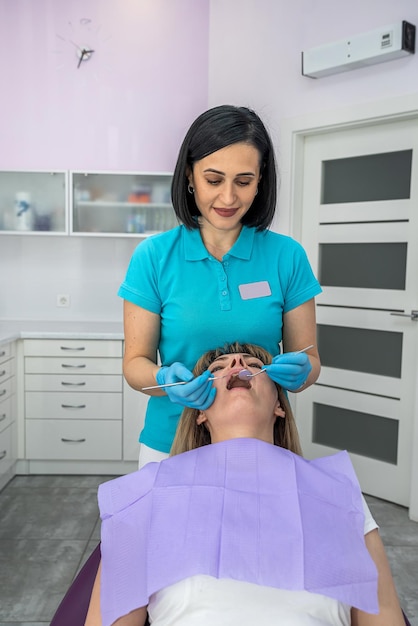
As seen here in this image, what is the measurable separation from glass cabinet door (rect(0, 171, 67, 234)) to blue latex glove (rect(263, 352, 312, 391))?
2.63 metres

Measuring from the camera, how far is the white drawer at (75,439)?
11.7 feet

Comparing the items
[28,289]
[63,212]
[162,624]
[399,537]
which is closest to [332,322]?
[399,537]

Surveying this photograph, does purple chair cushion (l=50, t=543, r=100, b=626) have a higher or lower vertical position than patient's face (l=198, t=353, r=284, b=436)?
lower

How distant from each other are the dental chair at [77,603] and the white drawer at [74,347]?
2.09 meters

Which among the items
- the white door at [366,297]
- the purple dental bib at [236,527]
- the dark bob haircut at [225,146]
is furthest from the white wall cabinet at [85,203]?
the purple dental bib at [236,527]

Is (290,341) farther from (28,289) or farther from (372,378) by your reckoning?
(28,289)

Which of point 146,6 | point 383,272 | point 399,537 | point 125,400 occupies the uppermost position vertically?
point 146,6

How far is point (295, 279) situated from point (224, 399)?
366 mm

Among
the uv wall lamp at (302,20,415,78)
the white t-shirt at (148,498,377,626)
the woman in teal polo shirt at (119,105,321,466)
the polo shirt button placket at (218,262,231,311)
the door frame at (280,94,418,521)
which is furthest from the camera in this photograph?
the door frame at (280,94,418,521)

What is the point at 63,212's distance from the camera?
3.75m

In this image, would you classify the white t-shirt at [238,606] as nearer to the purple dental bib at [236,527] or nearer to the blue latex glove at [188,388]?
the purple dental bib at [236,527]

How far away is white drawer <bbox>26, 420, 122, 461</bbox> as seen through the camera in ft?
11.7

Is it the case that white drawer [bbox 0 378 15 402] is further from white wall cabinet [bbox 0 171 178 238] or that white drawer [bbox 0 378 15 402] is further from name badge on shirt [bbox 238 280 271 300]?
name badge on shirt [bbox 238 280 271 300]

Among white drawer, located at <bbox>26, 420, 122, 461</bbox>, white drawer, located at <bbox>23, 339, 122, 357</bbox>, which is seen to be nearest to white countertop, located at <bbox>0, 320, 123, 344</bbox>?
white drawer, located at <bbox>23, 339, 122, 357</bbox>
